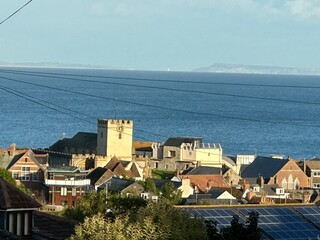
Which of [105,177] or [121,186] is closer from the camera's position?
[121,186]

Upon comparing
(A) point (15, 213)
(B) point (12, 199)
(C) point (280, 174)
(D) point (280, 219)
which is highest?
(B) point (12, 199)

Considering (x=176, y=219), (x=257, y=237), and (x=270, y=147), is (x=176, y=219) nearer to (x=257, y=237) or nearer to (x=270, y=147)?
(x=257, y=237)

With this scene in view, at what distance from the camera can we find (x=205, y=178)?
67375mm

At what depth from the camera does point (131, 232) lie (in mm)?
22516

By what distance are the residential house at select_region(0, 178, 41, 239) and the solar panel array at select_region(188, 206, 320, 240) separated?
33.8ft

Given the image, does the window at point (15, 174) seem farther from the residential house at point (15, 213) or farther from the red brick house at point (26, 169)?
the residential house at point (15, 213)

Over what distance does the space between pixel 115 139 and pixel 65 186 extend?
2559 centimetres

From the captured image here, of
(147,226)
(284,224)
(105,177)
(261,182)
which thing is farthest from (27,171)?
(147,226)

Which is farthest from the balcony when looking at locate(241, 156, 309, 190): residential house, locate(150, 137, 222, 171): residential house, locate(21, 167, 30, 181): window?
locate(150, 137, 222, 171): residential house

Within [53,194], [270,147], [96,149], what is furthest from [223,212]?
[270,147]

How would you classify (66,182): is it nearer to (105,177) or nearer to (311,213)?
(105,177)

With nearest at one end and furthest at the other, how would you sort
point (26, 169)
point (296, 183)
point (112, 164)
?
point (26, 169) → point (112, 164) → point (296, 183)

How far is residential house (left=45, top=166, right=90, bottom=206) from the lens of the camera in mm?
57919

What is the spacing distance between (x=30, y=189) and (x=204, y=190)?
958 centimetres
